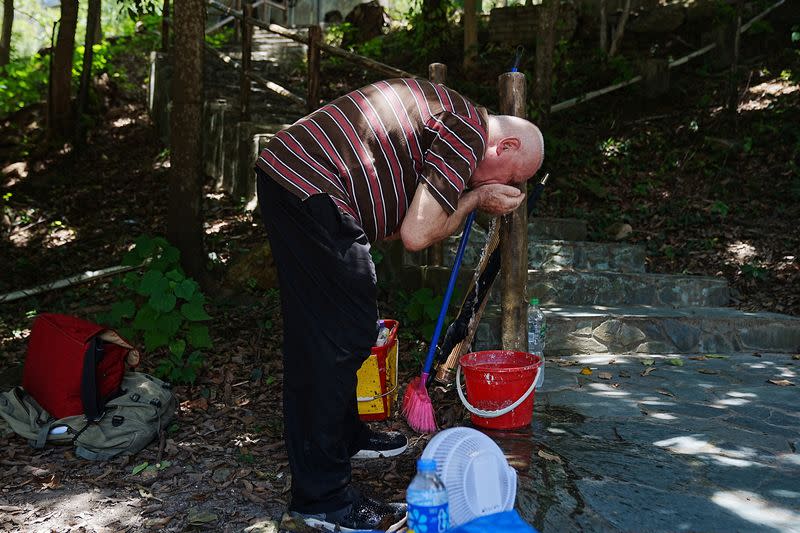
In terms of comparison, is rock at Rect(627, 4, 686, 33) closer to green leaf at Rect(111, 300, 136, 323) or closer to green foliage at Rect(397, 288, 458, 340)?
green foliage at Rect(397, 288, 458, 340)

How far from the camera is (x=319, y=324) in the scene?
262 centimetres

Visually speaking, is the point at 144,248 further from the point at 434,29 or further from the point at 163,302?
the point at 434,29

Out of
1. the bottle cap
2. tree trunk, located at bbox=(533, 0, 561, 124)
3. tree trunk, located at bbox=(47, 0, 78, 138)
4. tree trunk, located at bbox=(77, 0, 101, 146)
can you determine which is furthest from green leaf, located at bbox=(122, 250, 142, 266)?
tree trunk, located at bbox=(77, 0, 101, 146)

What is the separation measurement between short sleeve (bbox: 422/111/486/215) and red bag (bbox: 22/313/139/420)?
2.12m

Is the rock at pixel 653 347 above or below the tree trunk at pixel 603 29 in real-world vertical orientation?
below

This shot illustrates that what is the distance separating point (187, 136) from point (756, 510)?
4581 millimetres

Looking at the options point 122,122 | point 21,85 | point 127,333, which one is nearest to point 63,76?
point 122,122

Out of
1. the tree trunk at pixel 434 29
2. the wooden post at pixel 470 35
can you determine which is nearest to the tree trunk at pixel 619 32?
the wooden post at pixel 470 35

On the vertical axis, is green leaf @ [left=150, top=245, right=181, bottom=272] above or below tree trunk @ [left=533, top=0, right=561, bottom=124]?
below

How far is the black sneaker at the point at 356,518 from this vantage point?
2.70m

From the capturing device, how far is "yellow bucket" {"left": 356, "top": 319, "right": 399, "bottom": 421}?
3770 mm

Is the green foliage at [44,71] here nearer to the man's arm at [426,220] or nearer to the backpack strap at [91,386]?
the backpack strap at [91,386]

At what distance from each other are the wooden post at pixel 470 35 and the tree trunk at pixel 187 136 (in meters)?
5.98

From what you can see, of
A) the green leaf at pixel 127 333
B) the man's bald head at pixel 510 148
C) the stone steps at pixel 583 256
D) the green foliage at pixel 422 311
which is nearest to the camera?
the man's bald head at pixel 510 148
